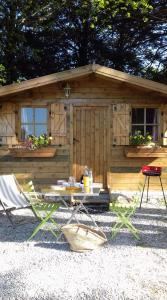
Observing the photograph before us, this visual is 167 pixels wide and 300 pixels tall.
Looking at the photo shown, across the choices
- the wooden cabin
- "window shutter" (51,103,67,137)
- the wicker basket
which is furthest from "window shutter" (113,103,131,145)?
the wicker basket

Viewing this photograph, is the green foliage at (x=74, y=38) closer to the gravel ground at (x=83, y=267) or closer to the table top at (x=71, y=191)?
the table top at (x=71, y=191)

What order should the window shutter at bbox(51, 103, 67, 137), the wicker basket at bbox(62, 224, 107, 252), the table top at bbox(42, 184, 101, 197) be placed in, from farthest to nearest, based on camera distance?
the window shutter at bbox(51, 103, 67, 137) < the table top at bbox(42, 184, 101, 197) < the wicker basket at bbox(62, 224, 107, 252)

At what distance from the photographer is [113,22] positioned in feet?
49.1

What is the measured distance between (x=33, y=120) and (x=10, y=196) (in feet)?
8.48

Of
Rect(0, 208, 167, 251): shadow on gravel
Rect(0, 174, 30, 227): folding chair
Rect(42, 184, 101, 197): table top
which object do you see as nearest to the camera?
Rect(0, 208, 167, 251): shadow on gravel

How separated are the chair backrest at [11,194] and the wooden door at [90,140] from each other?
A: 6.93 ft

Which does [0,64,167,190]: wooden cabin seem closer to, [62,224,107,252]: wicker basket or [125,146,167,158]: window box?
[125,146,167,158]: window box

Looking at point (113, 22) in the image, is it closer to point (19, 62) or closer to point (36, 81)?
point (19, 62)

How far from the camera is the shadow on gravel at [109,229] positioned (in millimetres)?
4695

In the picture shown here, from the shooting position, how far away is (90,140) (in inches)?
320

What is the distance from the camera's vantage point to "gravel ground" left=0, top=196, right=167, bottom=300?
3211 millimetres

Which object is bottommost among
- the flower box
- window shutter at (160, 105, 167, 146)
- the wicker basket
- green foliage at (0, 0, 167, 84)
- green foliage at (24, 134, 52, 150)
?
the wicker basket

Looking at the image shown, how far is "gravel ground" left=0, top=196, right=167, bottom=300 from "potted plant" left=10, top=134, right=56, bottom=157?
8.51ft

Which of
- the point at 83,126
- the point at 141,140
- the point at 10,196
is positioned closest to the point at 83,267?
the point at 10,196
